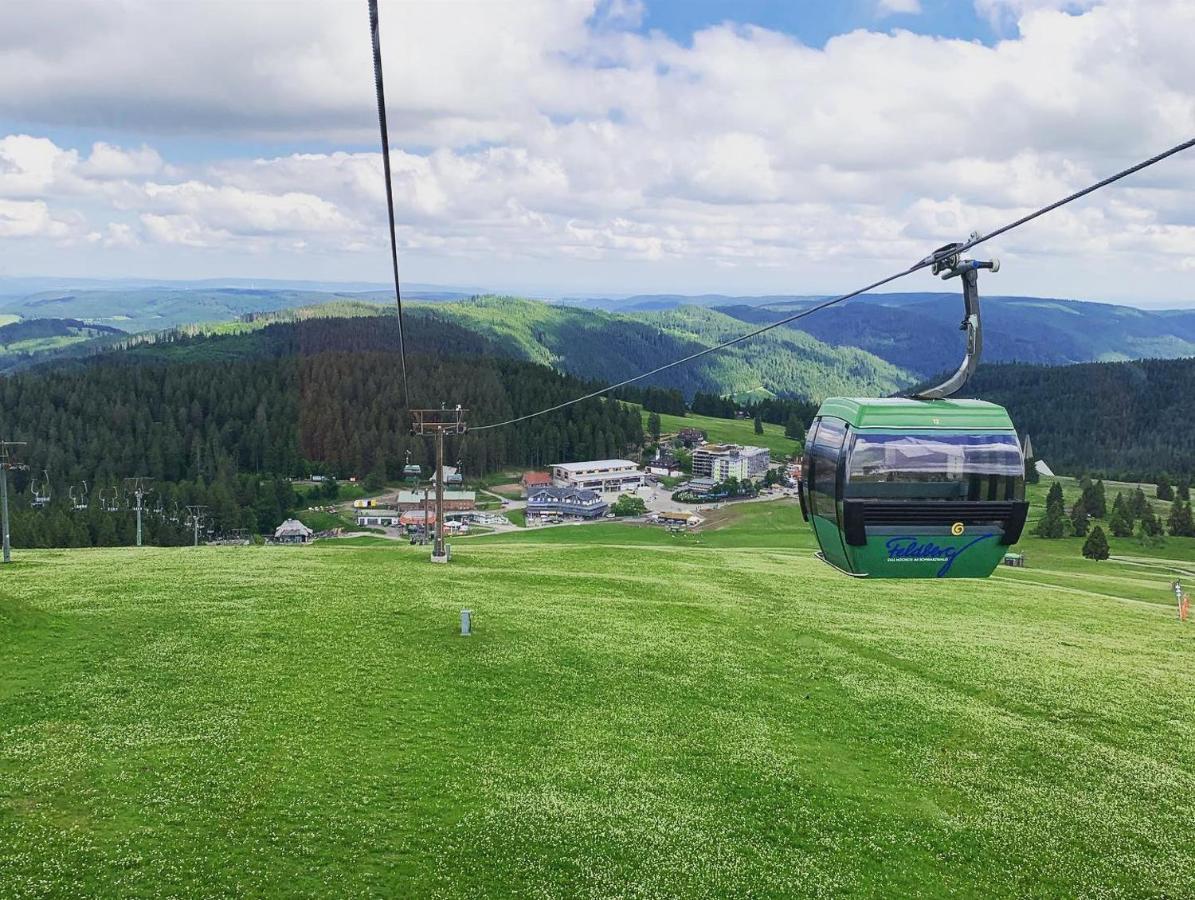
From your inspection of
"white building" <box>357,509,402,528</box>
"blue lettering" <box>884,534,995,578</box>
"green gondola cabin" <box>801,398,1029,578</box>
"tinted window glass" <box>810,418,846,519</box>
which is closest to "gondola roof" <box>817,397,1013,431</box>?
"green gondola cabin" <box>801,398,1029,578</box>

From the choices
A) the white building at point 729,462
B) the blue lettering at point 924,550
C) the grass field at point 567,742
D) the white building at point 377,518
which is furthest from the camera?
the white building at point 729,462

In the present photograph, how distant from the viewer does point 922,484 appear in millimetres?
18938

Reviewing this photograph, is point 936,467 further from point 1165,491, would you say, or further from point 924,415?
point 1165,491

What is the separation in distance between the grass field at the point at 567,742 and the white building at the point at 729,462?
12445 cm

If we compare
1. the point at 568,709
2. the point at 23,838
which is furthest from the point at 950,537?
the point at 23,838

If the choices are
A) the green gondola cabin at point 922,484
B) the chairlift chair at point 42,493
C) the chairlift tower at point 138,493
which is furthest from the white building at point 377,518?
the green gondola cabin at point 922,484

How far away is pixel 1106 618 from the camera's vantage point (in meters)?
42.6

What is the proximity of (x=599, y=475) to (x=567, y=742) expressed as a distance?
455 feet

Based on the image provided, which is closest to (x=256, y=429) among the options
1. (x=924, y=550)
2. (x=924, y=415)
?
(x=924, y=550)

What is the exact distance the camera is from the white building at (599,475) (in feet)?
535

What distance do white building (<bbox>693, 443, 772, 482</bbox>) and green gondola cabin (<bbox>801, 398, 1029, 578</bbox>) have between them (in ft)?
481

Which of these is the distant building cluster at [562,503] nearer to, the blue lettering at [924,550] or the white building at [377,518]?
the white building at [377,518]

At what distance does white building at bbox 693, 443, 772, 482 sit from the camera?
167 metres

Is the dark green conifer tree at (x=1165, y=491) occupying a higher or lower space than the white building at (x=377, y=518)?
lower
